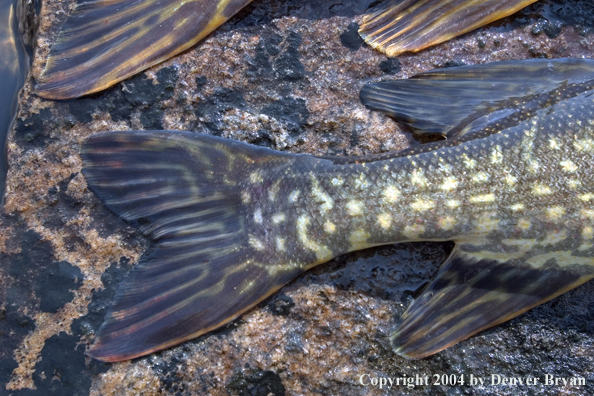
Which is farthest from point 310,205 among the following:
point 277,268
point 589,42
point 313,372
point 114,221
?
point 589,42

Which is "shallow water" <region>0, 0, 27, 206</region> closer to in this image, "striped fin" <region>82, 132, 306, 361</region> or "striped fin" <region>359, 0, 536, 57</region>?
"striped fin" <region>82, 132, 306, 361</region>

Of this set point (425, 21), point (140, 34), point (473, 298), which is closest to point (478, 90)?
point (425, 21)

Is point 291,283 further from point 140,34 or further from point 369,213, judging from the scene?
point 140,34

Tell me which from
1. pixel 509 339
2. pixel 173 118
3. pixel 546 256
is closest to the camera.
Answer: pixel 546 256

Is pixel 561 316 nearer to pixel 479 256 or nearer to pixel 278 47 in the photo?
pixel 479 256

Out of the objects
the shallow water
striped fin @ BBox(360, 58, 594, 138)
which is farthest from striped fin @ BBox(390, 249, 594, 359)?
the shallow water

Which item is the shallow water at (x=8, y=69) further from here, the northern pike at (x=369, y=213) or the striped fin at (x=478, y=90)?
the striped fin at (x=478, y=90)

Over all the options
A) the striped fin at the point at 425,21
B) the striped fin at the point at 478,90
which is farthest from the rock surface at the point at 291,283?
the striped fin at the point at 478,90
